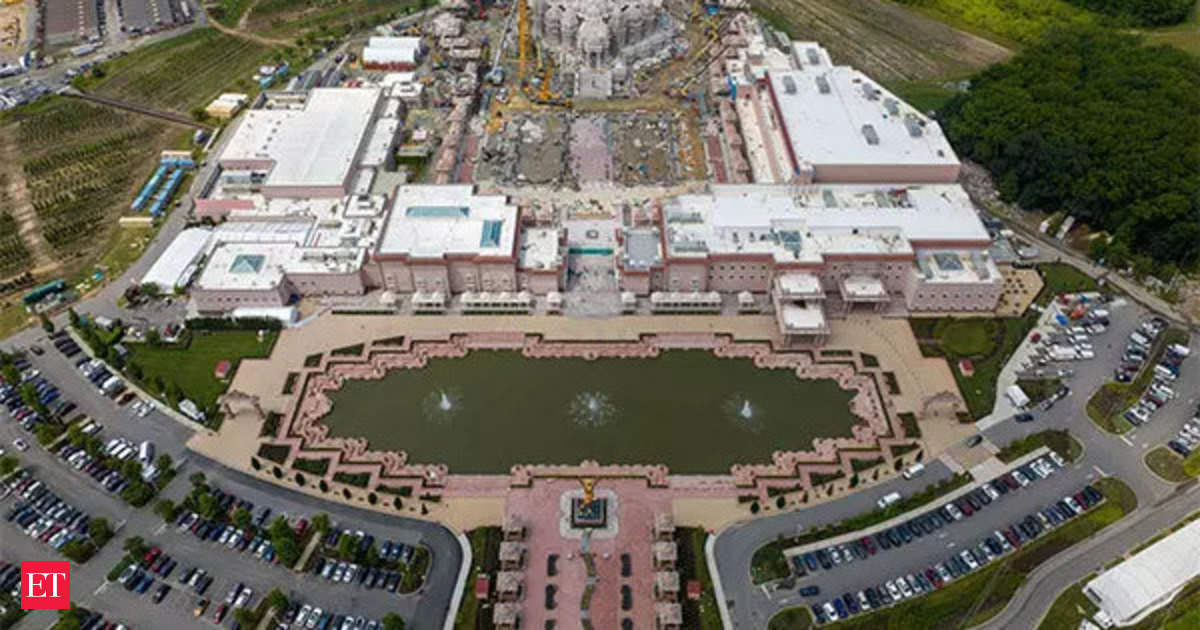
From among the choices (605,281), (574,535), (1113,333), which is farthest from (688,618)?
(1113,333)

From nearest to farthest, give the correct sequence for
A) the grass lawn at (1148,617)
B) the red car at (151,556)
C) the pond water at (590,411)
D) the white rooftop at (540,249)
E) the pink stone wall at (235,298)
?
the grass lawn at (1148,617)
the red car at (151,556)
the pond water at (590,411)
the pink stone wall at (235,298)
the white rooftop at (540,249)

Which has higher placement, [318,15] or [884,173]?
[318,15]

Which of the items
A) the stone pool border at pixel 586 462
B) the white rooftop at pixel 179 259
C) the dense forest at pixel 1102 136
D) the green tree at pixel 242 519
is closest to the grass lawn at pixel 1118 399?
the dense forest at pixel 1102 136

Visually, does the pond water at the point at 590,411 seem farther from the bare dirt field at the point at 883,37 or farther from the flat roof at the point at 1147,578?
the bare dirt field at the point at 883,37

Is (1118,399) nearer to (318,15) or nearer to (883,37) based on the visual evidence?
(883,37)

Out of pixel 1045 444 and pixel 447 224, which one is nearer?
pixel 1045 444

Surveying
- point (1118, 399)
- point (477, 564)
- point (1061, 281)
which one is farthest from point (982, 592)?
point (1061, 281)
